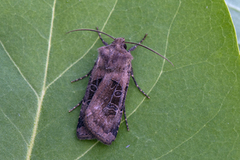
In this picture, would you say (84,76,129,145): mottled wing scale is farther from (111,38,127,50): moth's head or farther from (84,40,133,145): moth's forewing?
(111,38,127,50): moth's head

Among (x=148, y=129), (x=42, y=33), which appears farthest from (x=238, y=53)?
(x=42, y=33)

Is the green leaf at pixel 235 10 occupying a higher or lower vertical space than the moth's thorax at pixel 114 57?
higher

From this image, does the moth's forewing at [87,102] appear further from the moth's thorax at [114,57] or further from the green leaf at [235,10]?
the green leaf at [235,10]

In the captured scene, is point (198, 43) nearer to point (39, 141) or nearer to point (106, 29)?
point (106, 29)

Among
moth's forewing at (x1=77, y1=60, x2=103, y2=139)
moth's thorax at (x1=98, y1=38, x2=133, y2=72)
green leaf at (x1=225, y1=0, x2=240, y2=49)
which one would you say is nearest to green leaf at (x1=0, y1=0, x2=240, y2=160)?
moth's forewing at (x1=77, y1=60, x2=103, y2=139)

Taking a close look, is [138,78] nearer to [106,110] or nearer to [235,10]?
[106,110]

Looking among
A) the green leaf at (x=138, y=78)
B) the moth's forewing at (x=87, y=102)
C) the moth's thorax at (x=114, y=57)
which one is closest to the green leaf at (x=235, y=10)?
the green leaf at (x=138, y=78)
